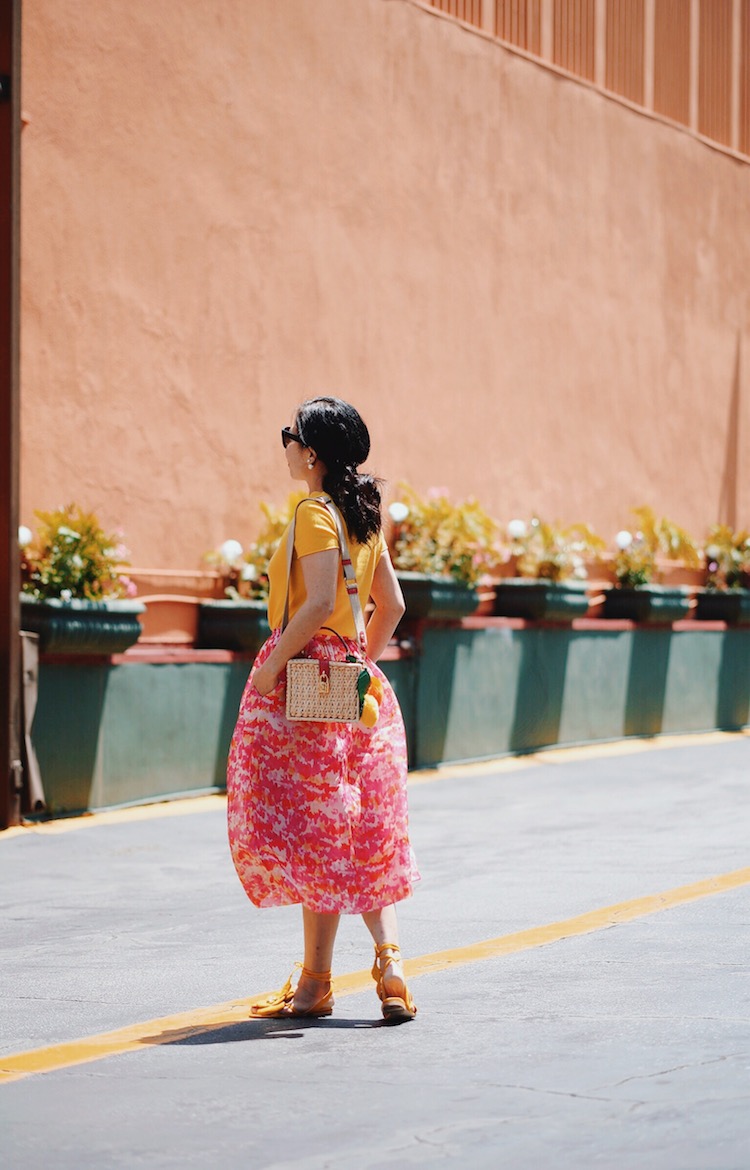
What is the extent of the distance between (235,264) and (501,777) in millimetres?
4105

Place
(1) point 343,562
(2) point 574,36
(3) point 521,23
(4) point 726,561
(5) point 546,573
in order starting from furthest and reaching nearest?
(4) point 726,561 < (2) point 574,36 < (3) point 521,23 < (5) point 546,573 < (1) point 343,562

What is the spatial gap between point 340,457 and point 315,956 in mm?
1517

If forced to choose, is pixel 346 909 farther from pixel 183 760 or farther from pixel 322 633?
pixel 183 760

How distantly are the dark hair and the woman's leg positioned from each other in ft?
3.79

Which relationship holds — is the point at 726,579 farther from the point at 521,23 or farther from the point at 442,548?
the point at 521,23

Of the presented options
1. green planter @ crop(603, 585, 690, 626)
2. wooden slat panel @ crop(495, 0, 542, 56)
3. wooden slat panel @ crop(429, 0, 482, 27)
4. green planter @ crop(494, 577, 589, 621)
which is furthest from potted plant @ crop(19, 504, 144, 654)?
wooden slat panel @ crop(495, 0, 542, 56)

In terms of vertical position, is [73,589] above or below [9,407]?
below

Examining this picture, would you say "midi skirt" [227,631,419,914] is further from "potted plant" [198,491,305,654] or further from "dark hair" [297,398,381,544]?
"potted plant" [198,491,305,654]

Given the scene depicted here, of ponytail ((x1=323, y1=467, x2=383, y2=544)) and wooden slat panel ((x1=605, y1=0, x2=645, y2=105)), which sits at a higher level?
wooden slat panel ((x1=605, y1=0, x2=645, y2=105))

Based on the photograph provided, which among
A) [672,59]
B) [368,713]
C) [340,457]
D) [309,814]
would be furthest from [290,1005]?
[672,59]

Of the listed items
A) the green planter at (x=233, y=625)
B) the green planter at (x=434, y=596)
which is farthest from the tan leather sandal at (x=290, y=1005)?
the green planter at (x=434, y=596)

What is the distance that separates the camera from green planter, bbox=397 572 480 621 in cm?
1367

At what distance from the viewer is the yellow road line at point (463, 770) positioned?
10.8 meters

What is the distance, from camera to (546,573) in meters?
16.0
